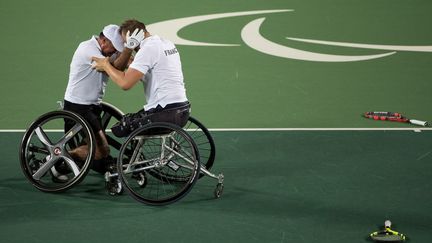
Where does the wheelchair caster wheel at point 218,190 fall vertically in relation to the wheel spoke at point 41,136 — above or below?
below

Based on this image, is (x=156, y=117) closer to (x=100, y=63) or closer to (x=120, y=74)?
(x=120, y=74)

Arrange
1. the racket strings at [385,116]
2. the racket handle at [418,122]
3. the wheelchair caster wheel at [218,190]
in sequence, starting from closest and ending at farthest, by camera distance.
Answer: the wheelchair caster wheel at [218,190], the racket handle at [418,122], the racket strings at [385,116]

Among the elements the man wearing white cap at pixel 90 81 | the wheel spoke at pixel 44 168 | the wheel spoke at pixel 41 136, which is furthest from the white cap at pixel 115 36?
the wheel spoke at pixel 44 168

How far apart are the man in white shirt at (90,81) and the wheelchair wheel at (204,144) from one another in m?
0.99

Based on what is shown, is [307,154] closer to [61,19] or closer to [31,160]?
[31,160]

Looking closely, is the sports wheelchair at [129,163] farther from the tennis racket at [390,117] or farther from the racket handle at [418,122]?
the racket handle at [418,122]

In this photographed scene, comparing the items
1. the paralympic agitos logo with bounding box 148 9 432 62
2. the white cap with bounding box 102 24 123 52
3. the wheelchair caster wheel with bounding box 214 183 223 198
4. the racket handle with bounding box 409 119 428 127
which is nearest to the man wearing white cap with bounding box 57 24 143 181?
the white cap with bounding box 102 24 123 52

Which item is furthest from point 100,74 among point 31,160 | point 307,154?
point 307,154

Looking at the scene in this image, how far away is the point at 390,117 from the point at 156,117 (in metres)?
3.89

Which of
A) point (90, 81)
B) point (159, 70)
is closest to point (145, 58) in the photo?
point (159, 70)

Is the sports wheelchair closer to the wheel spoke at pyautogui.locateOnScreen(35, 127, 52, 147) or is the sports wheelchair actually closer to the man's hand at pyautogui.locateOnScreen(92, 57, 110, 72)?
the wheel spoke at pyautogui.locateOnScreen(35, 127, 52, 147)

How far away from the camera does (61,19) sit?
1488cm

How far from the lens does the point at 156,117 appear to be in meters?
8.70

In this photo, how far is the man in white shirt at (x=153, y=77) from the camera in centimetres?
863
